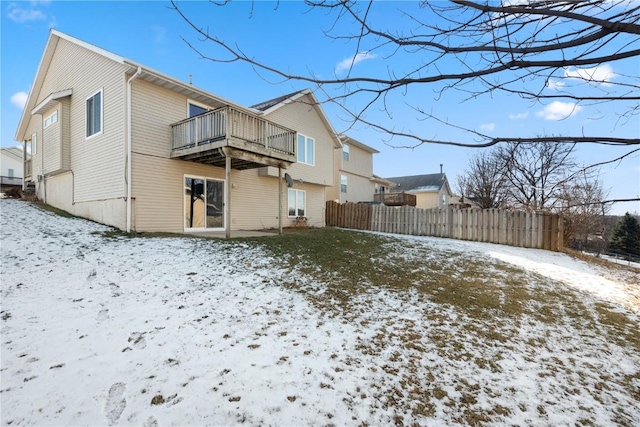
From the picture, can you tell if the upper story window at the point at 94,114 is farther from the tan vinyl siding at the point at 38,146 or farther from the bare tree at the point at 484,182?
the bare tree at the point at 484,182

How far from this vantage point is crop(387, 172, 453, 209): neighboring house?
32.9 m

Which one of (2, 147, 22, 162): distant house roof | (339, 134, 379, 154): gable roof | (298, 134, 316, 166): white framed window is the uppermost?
(2, 147, 22, 162): distant house roof

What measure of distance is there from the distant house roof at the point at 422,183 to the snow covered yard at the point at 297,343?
27.2 meters

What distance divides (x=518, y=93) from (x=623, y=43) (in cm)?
66

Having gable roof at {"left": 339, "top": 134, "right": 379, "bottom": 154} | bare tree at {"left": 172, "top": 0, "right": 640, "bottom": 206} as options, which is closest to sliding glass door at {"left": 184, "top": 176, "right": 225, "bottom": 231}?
bare tree at {"left": 172, "top": 0, "right": 640, "bottom": 206}

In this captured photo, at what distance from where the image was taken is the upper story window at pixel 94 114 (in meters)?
10.3

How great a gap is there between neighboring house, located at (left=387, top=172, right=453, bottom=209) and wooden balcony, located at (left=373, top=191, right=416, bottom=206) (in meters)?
6.33

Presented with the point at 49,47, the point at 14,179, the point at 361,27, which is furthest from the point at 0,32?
the point at 14,179

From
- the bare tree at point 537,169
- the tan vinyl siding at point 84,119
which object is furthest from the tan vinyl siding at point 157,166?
the bare tree at point 537,169

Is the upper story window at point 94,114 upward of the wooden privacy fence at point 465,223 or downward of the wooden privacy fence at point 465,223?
upward

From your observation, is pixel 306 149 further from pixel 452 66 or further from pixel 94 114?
pixel 452 66

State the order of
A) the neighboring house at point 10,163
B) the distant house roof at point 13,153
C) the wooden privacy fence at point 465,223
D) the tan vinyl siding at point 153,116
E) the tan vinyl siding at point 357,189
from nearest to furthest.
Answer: the tan vinyl siding at point 153,116 → the wooden privacy fence at point 465,223 → the tan vinyl siding at point 357,189 → the neighboring house at point 10,163 → the distant house roof at point 13,153

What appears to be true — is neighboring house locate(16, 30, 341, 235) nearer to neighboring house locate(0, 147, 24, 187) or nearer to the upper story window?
the upper story window

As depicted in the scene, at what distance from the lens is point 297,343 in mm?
3504
